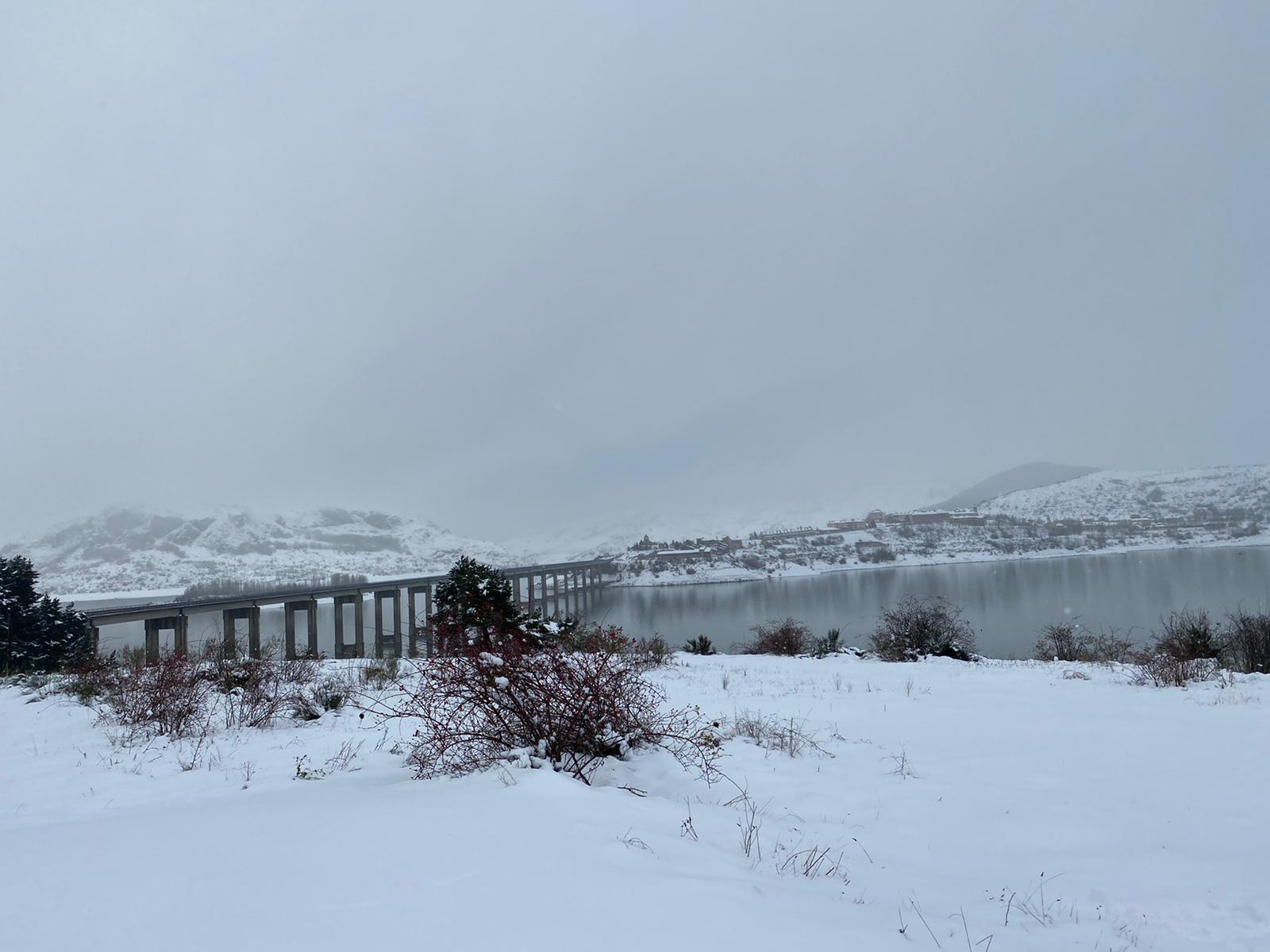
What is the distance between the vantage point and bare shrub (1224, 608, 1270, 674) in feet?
50.6

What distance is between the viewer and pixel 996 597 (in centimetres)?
5869

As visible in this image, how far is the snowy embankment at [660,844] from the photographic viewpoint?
231cm

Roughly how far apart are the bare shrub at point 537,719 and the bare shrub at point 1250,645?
16825mm

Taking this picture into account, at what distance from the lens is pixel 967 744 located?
21.7 feet

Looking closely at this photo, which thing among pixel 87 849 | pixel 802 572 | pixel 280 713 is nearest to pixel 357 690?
pixel 280 713

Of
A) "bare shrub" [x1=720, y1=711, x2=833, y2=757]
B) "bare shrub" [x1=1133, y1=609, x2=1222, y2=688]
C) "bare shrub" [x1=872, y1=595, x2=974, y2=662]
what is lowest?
"bare shrub" [x1=872, y1=595, x2=974, y2=662]

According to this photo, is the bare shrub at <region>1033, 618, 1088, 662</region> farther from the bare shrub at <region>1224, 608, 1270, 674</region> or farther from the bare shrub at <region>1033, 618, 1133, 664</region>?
the bare shrub at <region>1224, 608, 1270, 674</region>

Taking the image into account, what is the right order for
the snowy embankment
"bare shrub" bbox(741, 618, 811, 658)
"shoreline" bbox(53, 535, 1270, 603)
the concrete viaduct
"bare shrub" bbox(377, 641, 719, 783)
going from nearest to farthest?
1. the snowy embankment
2. "bare shrub" bbox(377, 641, 719, 783)
3. "bare shrub" bbox(741, 618, 811, 658)
4. the concrete viaduct
5. "shoreline" bbox(53, 535, 1270, 603)

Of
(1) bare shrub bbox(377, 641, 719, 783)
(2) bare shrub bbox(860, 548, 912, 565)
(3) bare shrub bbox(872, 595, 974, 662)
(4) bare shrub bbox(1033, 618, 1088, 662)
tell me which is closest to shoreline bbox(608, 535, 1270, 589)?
(2) bare shrub bbox(860, 548, 912, 565)

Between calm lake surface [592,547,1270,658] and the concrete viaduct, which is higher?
the concrete viaduct

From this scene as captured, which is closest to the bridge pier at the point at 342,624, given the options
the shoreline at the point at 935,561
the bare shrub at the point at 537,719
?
the bare shrub at the point at 537,719

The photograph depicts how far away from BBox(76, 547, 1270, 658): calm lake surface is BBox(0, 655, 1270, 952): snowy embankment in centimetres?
1756

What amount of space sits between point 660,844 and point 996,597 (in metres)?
65.0

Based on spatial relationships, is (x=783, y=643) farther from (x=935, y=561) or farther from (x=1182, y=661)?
(x=935, y=561)
